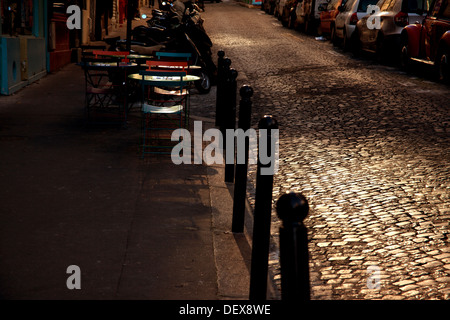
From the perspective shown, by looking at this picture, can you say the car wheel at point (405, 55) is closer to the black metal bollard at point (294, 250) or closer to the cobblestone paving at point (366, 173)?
the cobblestone paving at point (366, 173)

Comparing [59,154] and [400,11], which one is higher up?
[400,11]

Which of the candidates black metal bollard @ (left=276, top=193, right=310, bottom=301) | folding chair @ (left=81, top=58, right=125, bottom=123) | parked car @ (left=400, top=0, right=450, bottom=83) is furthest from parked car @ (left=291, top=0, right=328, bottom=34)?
black metal bollard @ (left=276, top=193, right=310, bottom=301)

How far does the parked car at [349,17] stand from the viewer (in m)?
19.8

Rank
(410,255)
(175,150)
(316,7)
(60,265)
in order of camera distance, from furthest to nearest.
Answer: (316,7) → (175,150) → (410,255) → (60,265)

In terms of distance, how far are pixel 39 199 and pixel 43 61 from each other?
884cm

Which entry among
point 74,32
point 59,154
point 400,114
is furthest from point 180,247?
point 74,32

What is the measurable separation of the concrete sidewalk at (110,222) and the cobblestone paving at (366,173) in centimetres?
50

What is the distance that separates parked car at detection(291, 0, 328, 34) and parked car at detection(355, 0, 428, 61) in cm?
931

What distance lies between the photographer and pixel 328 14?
80.3 feet

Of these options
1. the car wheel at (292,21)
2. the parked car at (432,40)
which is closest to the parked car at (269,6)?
the car wheel at (292,21)

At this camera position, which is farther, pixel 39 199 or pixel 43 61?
pixel 43 61

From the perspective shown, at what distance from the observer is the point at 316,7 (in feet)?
88.5
